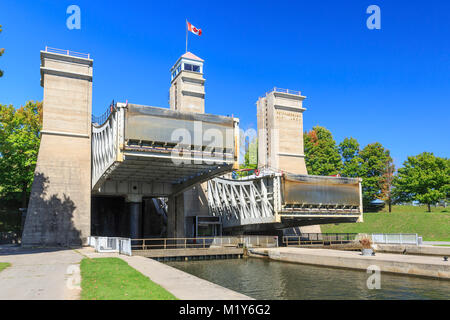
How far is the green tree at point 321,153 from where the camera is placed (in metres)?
81.9

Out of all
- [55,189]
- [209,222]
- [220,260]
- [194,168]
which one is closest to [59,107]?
[55,189]

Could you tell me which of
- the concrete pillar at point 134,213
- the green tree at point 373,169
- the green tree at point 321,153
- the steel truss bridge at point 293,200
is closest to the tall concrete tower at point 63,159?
the concrete pillar at point 134,213

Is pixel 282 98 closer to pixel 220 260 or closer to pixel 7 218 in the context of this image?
pixel 220 260

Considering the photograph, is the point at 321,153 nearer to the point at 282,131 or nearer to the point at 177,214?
the point at 282,131

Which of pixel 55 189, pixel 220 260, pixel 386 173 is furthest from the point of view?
pixel 386 173

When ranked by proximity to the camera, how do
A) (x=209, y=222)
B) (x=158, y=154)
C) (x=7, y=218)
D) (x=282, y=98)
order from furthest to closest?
1. (x=282, y=98)
2. (x=7, y=218)
3. (x=209, y=222)
4. (x=158, y=154)

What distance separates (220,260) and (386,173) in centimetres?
5731

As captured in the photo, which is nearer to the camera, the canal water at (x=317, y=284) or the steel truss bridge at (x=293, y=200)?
the canal water at (x=317, y=284)

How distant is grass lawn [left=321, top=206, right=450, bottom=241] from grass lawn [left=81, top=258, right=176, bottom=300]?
4754 centimetres

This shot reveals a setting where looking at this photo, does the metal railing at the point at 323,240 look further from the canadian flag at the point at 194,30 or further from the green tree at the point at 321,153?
the canadian flag at the point at 194,30

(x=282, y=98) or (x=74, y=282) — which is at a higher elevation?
(x=282, y=98)

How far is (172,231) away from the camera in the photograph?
55.7 m

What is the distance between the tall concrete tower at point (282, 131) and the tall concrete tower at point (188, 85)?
38.8 ft

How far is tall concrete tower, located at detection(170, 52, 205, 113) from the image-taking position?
6347 cm
